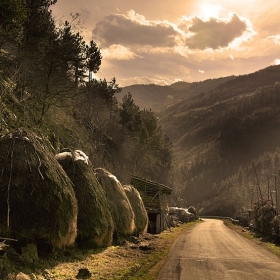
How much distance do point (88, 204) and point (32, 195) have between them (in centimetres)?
381

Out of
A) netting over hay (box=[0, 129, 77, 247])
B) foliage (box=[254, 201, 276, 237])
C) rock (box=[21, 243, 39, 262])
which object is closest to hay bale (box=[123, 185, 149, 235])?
netting over hay (box=[0, 129, 77, 247])

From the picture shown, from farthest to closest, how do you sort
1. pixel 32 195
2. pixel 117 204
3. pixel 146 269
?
1. pixel 117 204
2. pixel 146 269
3. pixel 32 195

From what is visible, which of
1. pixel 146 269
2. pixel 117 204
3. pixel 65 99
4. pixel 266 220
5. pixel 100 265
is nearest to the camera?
pixel 100 265

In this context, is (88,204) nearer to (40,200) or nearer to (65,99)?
(40,200)

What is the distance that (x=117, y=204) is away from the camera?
19375mm

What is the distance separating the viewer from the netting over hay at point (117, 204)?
1869cm

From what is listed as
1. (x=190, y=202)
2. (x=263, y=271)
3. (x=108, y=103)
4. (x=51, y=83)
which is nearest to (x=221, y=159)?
(x=190, y=202)

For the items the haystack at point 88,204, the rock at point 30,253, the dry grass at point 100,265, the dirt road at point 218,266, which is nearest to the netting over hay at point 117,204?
the dry grass at point 100,265

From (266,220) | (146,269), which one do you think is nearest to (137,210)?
(146,269)

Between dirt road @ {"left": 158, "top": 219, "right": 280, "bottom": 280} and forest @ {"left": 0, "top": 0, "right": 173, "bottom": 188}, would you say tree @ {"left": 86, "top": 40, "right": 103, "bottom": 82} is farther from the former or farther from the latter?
dirt road @ {"left": 158, "top": 219, "right": 280, "bottom": 280}

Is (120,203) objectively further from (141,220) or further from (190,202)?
(190,202)

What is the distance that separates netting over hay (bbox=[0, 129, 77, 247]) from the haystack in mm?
1761

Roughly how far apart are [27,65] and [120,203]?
54.4 feet

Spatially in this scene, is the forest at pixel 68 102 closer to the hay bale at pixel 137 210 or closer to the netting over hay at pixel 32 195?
the netting over hay at pixel 32 195
